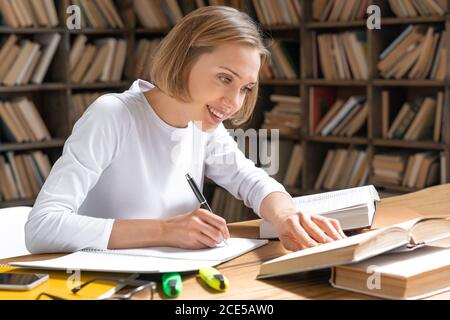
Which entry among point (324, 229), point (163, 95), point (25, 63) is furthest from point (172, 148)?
point (25, 63)

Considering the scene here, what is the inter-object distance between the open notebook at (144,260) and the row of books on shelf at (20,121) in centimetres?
273

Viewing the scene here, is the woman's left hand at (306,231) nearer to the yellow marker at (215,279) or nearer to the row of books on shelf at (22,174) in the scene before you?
Result: the yellow marker at (215,279)

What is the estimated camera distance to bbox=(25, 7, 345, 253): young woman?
1.39m

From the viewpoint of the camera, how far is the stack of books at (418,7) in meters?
3.26

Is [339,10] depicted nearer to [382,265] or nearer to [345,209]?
[345,209]

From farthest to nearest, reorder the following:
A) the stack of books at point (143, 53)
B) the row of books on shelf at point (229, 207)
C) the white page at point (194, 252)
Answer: the stack of books at point (143, 53) → the row of books on shelf at point (229, 207) → the white page at point (194, 252)

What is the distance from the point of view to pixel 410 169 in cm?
348

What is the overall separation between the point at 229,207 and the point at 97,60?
1.19 m

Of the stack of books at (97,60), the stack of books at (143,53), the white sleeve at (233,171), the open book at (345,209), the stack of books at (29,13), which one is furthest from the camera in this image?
the stack of books at (143,53)

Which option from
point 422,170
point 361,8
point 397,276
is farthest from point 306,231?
point 361,8

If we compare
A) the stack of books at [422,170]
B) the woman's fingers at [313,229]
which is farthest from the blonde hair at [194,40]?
the stack of books at [422,170]

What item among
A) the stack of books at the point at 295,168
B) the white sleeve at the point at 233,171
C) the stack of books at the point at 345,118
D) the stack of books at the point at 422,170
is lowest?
the white sleeve at the point at 233,171

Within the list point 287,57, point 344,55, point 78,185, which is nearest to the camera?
point 78,185

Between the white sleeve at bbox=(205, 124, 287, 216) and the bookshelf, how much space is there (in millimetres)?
1719
